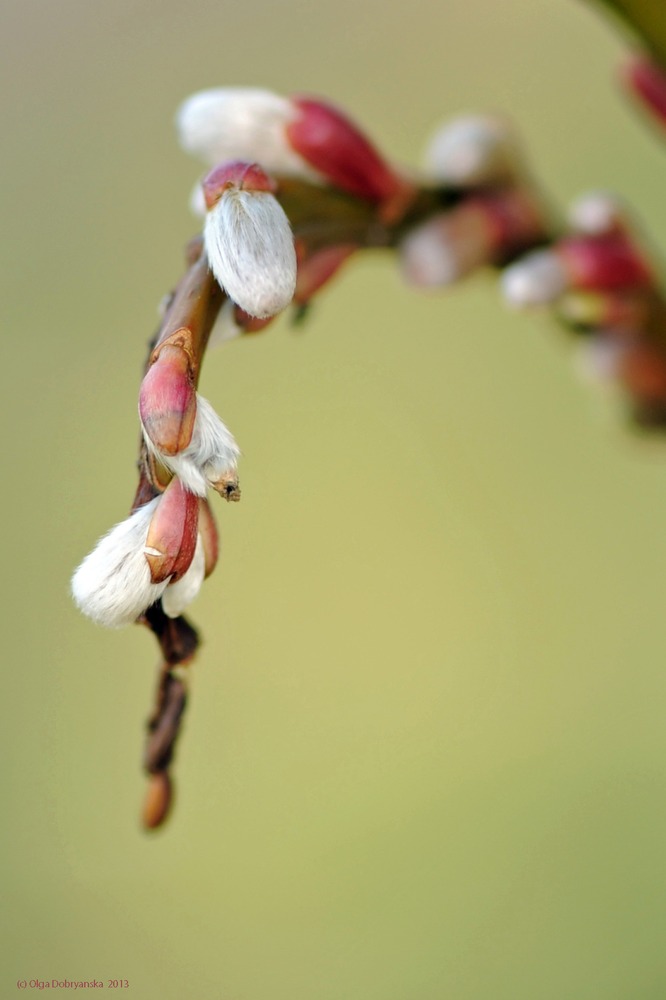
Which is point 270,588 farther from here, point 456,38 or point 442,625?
point 456,38

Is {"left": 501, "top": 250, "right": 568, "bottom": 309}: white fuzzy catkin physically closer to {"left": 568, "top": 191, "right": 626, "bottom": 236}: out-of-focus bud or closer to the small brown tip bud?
{"left": 568, "top": 191, "right": 626, "bottom": 236}: out-of-focus bud

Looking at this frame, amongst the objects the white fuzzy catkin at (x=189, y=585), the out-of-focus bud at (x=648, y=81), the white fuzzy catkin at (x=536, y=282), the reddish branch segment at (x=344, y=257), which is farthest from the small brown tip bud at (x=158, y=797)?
the out-of-focus bud at (x=648, y=81)

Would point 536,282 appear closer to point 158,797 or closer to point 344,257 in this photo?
point 344,257

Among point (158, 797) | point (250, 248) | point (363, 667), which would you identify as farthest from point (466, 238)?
point (363, 667)

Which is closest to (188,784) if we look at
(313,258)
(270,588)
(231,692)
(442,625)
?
(231,692)

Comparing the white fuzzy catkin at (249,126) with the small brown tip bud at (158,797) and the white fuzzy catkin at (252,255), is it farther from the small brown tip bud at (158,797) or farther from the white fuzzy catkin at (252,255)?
the small brown tip bud at (158,797)

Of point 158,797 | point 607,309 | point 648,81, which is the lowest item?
point 158,797
